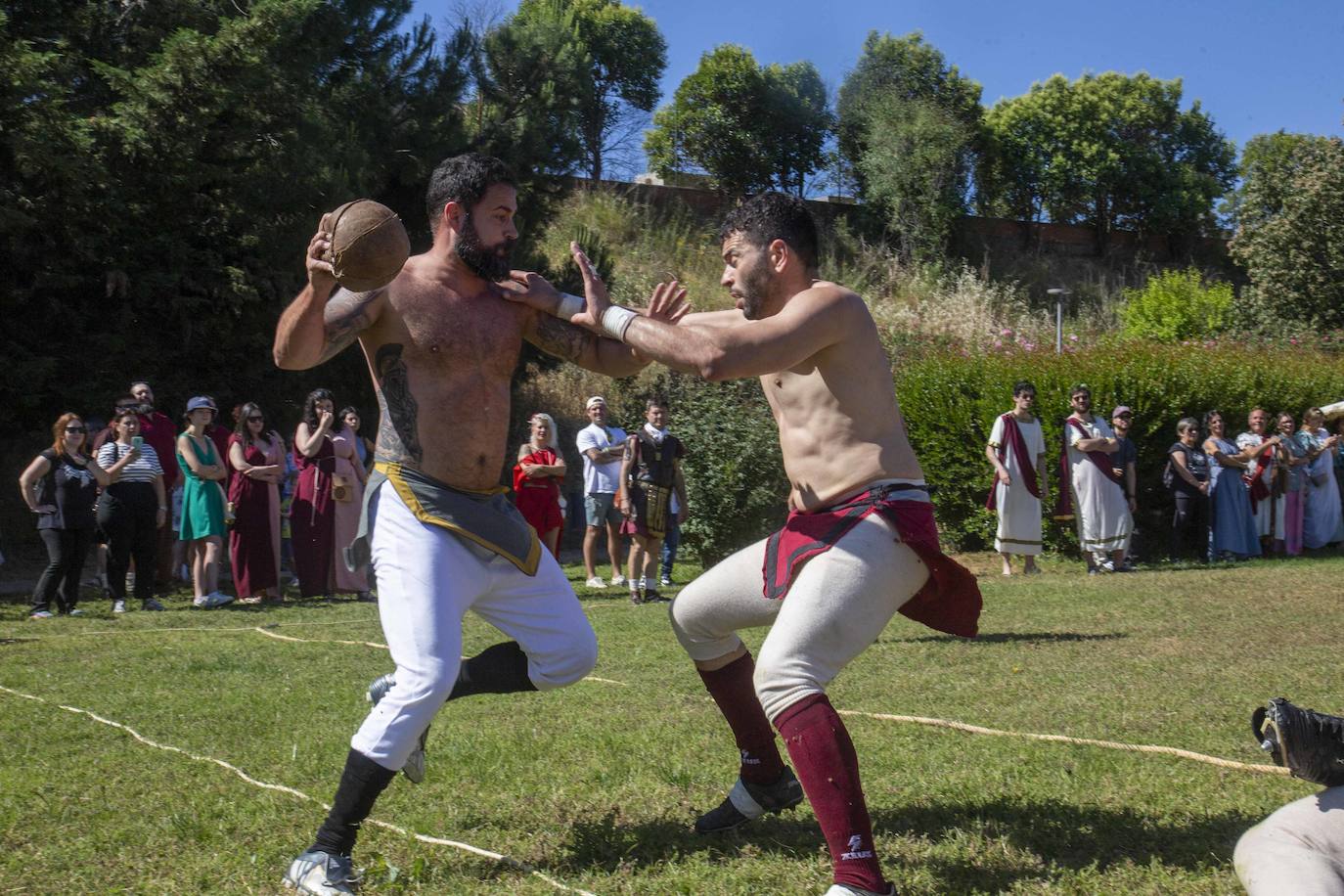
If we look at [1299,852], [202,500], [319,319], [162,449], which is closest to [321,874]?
[319,319]

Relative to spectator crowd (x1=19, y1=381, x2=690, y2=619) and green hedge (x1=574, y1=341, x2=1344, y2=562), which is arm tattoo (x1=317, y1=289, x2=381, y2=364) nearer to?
spectator crowd (x1=19, y1=381, x2=690, y2=619)

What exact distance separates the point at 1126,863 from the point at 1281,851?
0.92 metres

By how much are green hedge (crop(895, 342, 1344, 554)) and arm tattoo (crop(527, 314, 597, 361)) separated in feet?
41.4

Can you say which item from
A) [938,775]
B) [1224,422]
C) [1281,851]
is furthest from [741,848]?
[1224,422]

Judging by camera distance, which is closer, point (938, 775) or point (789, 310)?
point (789, 310)

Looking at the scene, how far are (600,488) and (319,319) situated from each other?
997 cm

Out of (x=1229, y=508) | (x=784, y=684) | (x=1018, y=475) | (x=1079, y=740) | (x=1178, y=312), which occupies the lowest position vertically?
(x=1079, y=740)

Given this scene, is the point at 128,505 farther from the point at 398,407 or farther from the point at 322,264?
the point at 322,264

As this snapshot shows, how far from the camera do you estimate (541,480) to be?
40.8 feet

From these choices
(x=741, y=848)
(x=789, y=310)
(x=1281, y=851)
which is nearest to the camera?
(x=1281, y=851)

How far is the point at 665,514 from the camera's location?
12547mm

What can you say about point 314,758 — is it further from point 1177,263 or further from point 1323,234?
point 1177,263

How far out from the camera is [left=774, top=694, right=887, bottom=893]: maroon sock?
139 inches

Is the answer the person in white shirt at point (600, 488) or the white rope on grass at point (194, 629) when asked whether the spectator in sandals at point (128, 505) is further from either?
the person in white shirt at point (600, 488)
